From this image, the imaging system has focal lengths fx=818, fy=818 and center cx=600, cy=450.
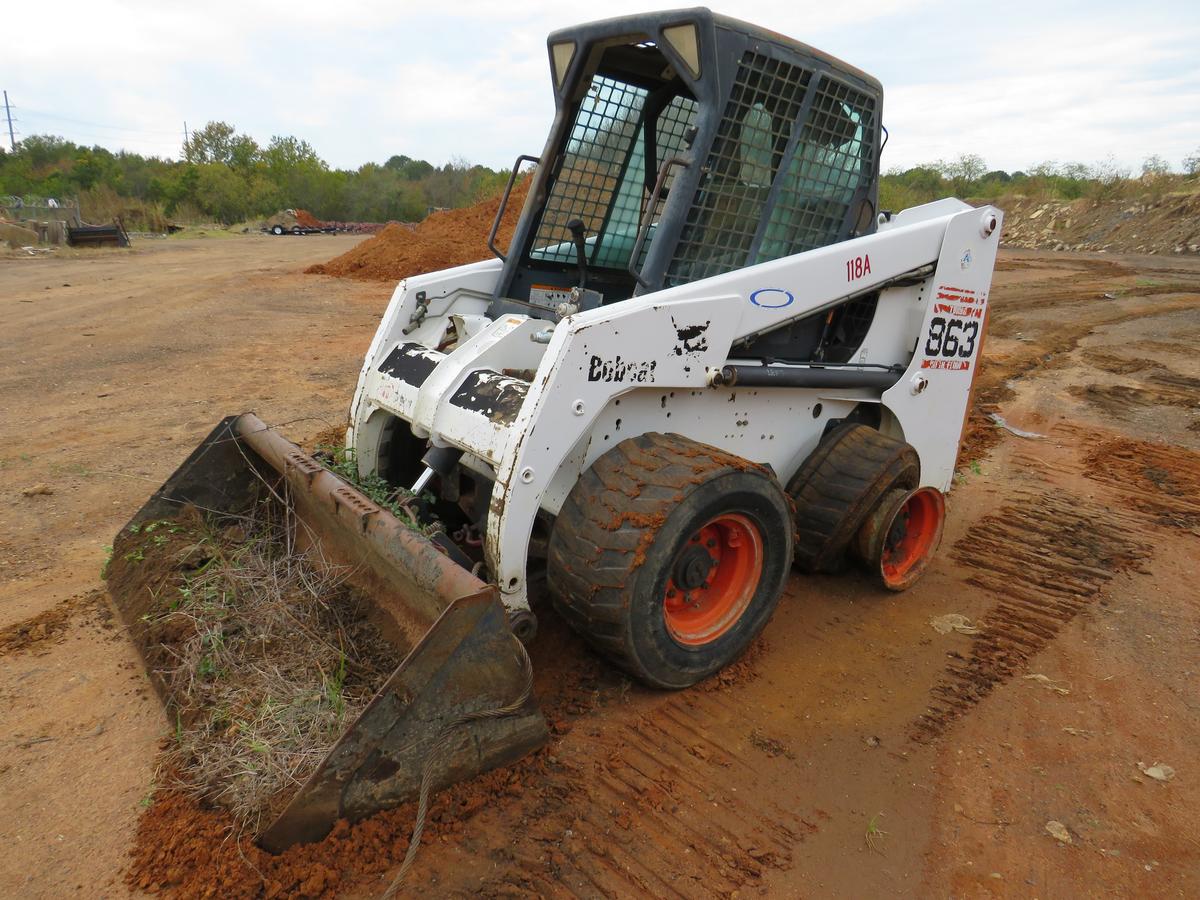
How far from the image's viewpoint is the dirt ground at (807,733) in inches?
92.9

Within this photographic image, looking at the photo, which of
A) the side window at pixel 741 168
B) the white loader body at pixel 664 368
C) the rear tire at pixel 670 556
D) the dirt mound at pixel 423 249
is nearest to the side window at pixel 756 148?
the side window at pixel 741 168

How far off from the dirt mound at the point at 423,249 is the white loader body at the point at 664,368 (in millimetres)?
11451

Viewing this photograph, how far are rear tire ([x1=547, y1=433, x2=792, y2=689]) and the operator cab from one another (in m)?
0.84

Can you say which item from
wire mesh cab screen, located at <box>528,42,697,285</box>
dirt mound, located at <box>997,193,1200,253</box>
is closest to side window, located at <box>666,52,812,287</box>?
wire mesh cab screen, located at <box>528,42,697,285</box>

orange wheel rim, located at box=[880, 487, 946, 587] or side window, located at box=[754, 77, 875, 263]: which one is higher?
side window, located at box=[754, 77, 875, 263]

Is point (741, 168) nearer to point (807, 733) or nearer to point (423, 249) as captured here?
point (807, 733)

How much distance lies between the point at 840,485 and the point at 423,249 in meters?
14.0

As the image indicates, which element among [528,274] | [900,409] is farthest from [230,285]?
[900,409]

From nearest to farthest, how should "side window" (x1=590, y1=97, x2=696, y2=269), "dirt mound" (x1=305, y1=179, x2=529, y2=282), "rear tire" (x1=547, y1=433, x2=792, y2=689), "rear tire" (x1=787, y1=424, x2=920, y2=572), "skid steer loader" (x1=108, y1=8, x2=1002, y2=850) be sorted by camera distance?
"skid steer loader" (x1=108, y1=8, x2=1002, y2=850) → "rear tire" (x1=547, y1=433, x2=792, y2=689) → "rear tire" (x1=787, y1=424, x2=920, y2=572) → "side window" (x1=590, y1=97, x2=696, y2=269) → "dirt mound" (x1=305, y1=179, x2=529, y2=282)

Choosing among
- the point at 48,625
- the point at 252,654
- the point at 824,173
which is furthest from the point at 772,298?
the point at 48,625

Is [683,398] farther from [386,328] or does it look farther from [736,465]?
[386,328]

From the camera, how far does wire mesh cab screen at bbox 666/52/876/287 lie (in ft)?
11.0

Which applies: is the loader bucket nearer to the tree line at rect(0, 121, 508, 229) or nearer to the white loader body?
the white loader body

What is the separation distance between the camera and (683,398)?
326 centimetres
